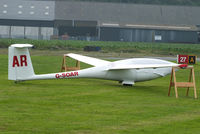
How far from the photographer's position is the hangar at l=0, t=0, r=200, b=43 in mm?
104938

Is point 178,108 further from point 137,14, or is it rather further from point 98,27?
point 137,14

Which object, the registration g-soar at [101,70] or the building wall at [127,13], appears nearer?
the registration g-soar at [101,70]

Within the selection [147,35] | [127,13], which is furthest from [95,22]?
[147,35]

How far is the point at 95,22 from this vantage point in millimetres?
108938

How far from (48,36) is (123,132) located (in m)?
95.0

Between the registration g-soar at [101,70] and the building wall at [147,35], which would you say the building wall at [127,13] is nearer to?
the building wall at [147,35]

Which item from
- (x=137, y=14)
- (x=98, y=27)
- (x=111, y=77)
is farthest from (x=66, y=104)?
(x=137, y=14)

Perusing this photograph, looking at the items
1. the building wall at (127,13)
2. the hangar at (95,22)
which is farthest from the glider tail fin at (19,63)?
the building wall at (127,13)

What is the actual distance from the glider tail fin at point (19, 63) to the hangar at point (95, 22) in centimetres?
8027

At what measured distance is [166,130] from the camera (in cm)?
1338

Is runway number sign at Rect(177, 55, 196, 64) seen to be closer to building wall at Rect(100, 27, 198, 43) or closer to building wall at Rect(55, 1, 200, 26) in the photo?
building wall at Rect(100, 27, 198, 43)

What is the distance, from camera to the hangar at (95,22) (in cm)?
10494

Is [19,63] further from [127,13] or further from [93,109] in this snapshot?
[127,13]

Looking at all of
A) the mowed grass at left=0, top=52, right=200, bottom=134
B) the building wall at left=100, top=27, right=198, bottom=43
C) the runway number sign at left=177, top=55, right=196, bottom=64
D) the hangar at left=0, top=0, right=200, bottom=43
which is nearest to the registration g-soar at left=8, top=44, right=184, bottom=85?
the mowed grass at left=0, top=52, right=200, bottom=134
